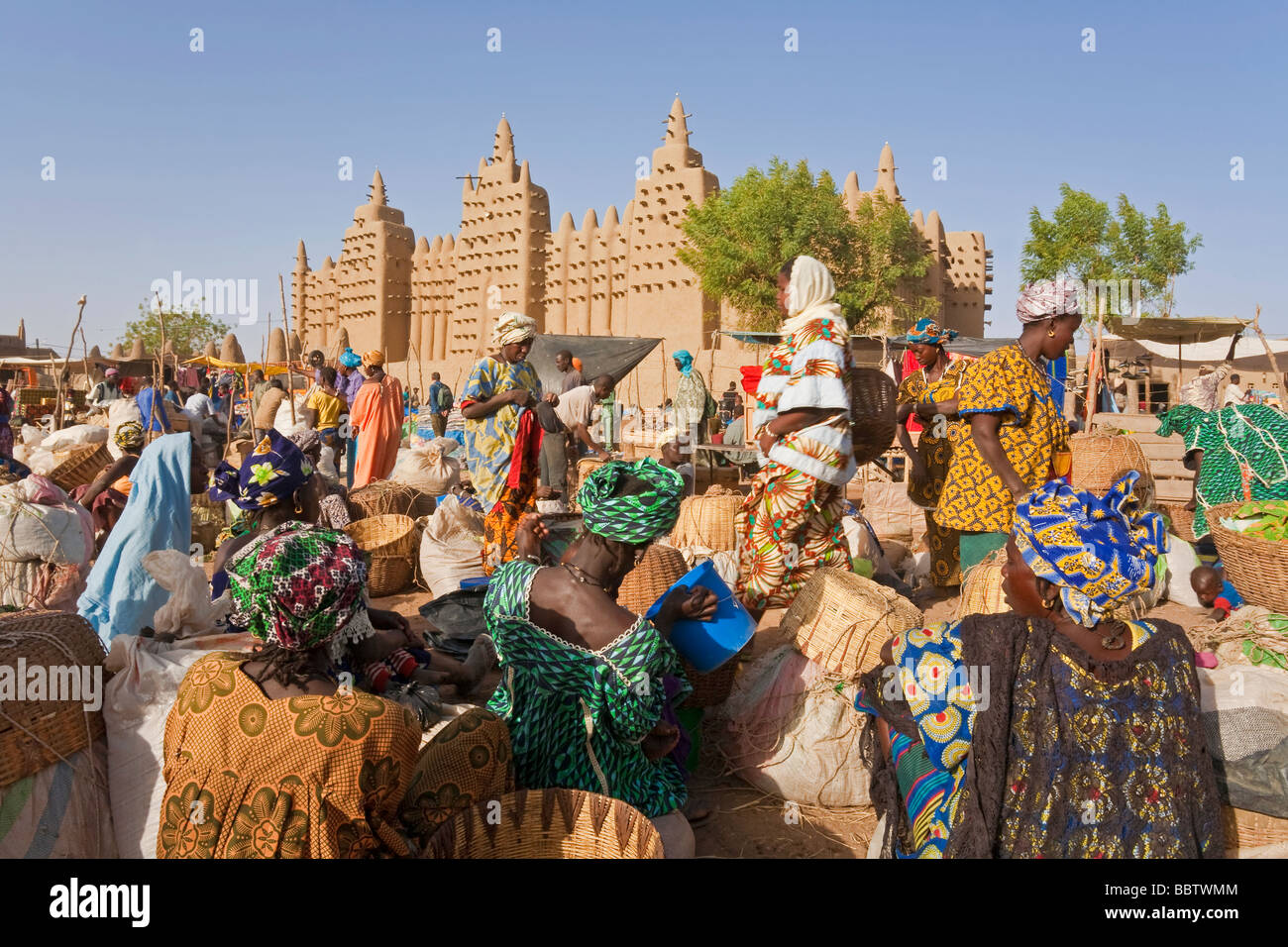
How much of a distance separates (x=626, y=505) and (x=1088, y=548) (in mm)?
1270

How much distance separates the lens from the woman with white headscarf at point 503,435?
5836 mm

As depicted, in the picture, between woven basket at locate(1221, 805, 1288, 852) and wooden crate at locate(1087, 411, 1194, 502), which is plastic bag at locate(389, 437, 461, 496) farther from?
woven basket at locate(1221, 805, 1288, 852)

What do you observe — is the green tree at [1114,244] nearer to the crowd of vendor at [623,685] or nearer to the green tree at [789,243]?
the green tree at [789,243]

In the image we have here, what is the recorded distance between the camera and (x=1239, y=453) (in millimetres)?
6137

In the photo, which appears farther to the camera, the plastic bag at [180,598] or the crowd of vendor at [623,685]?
the plastic bag at [180,598]

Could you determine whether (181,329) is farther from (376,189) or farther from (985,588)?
(985,588)

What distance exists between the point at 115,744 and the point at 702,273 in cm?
2332

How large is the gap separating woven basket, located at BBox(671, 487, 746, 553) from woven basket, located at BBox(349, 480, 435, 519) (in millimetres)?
2279

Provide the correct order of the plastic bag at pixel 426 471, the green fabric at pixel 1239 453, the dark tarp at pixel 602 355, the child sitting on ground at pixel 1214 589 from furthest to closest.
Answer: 1. the dark tarp at pixel 602 355
2. the plastic bag at pixel 426 471
3. the green fabric at pixel 1239 453
4. the child sitting on ground at pixel 1214 589

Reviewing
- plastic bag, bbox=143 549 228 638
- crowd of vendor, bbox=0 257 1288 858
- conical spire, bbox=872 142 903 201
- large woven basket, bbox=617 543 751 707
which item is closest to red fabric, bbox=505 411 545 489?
large woven basket, bbox=617 543 751 707

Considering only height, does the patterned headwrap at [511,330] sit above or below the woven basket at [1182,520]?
above

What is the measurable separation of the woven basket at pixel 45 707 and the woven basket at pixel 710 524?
465 centimetres

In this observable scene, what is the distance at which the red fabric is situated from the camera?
5859 mm

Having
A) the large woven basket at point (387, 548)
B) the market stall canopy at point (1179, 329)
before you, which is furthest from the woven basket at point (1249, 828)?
the market stall canopy at point (1179, 329)
